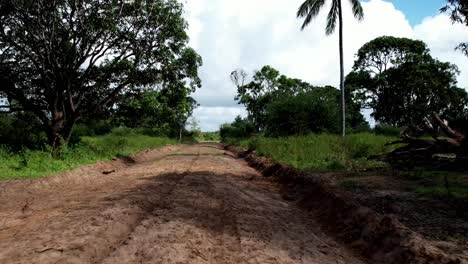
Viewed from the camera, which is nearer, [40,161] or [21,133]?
[40,161]

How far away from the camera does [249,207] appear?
29.2ft

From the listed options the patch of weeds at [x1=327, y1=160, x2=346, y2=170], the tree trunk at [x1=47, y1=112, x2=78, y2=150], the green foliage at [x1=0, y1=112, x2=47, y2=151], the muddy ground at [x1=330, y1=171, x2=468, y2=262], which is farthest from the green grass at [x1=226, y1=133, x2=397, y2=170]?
the green foliage at [x1=0, y1=112, x2=47, y2=151]

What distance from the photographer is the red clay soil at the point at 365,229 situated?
219 inches

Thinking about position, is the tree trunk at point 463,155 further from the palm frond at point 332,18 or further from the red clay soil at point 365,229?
the palm frond at point 332,18

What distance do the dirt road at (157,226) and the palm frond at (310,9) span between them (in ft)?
56.2

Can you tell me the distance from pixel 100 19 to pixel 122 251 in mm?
15503

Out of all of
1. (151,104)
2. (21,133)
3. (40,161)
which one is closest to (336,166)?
(40,161)

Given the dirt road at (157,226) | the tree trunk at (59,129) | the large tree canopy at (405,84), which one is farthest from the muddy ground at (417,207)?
the large tree canopy at (405,84)

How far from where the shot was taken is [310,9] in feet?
84.8

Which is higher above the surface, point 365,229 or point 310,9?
point 310,9

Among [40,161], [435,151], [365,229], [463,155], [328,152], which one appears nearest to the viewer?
[365,229]

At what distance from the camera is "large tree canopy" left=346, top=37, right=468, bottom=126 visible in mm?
42031

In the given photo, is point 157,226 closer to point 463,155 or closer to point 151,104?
point 463,155

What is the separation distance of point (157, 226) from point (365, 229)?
10.7ft
